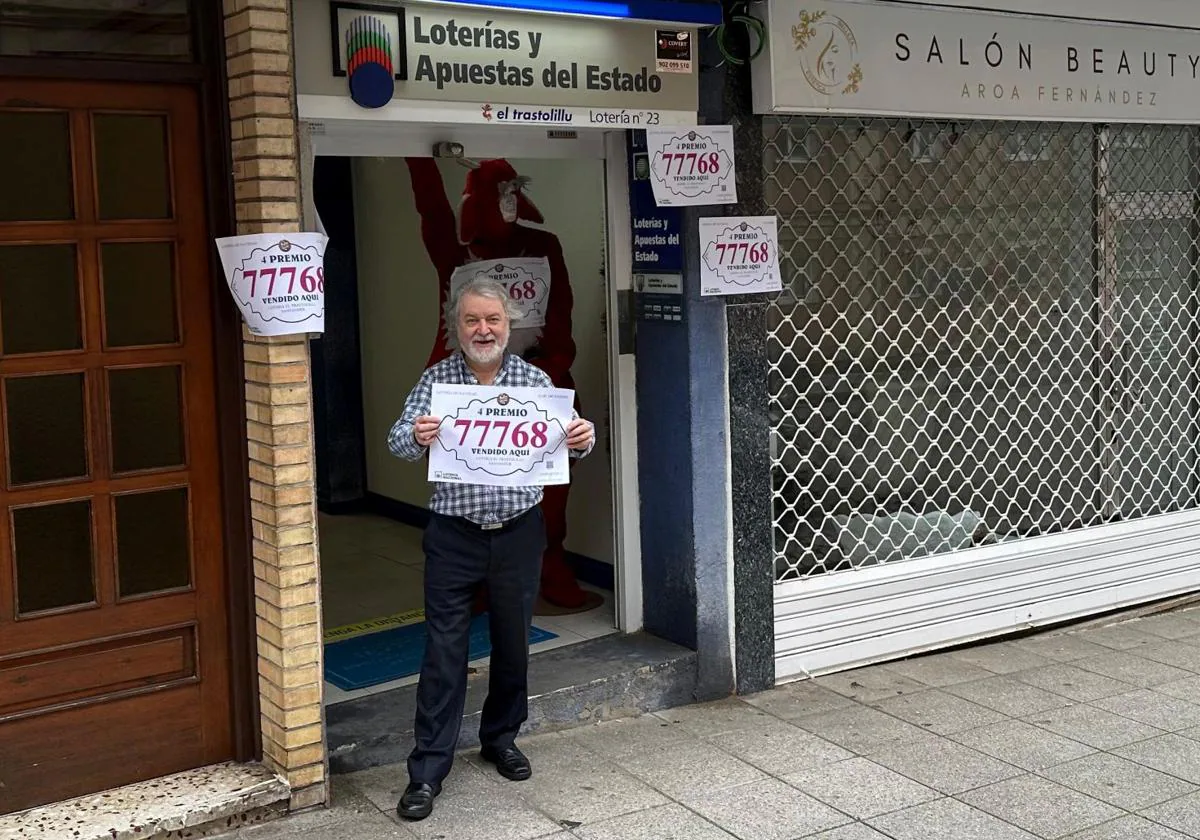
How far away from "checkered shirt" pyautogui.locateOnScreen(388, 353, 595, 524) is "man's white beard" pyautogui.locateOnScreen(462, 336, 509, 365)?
0.09m

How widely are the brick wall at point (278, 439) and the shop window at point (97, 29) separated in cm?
18

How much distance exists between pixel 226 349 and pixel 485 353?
87cm

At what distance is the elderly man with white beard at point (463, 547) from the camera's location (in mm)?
4602

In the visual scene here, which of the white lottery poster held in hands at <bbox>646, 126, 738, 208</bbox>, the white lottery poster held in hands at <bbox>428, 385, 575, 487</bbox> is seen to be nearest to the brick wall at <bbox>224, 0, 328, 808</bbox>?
the white lottery poster held in hands at <bbox>428, 385, 575, 487</bbox>

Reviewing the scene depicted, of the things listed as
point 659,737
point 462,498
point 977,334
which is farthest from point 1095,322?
point 462,498

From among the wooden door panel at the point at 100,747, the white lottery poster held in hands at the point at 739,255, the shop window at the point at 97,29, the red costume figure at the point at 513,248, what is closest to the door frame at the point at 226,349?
the shop window at the point at 97,29

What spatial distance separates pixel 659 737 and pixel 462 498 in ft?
4.87

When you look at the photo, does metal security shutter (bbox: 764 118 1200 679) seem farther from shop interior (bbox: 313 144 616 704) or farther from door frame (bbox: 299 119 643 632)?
shop interior (bbox: 313 144 616 704)

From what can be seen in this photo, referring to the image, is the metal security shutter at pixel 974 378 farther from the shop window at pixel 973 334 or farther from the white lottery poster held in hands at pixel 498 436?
the white lottery poster held in hands at pixel 498 436

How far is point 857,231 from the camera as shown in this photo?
6379 mm

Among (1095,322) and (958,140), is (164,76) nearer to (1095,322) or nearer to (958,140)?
(958,140)

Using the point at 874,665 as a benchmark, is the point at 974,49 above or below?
above

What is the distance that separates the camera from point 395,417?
8.85m

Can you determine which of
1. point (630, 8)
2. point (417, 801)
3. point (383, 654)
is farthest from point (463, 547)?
point (630, 8)
